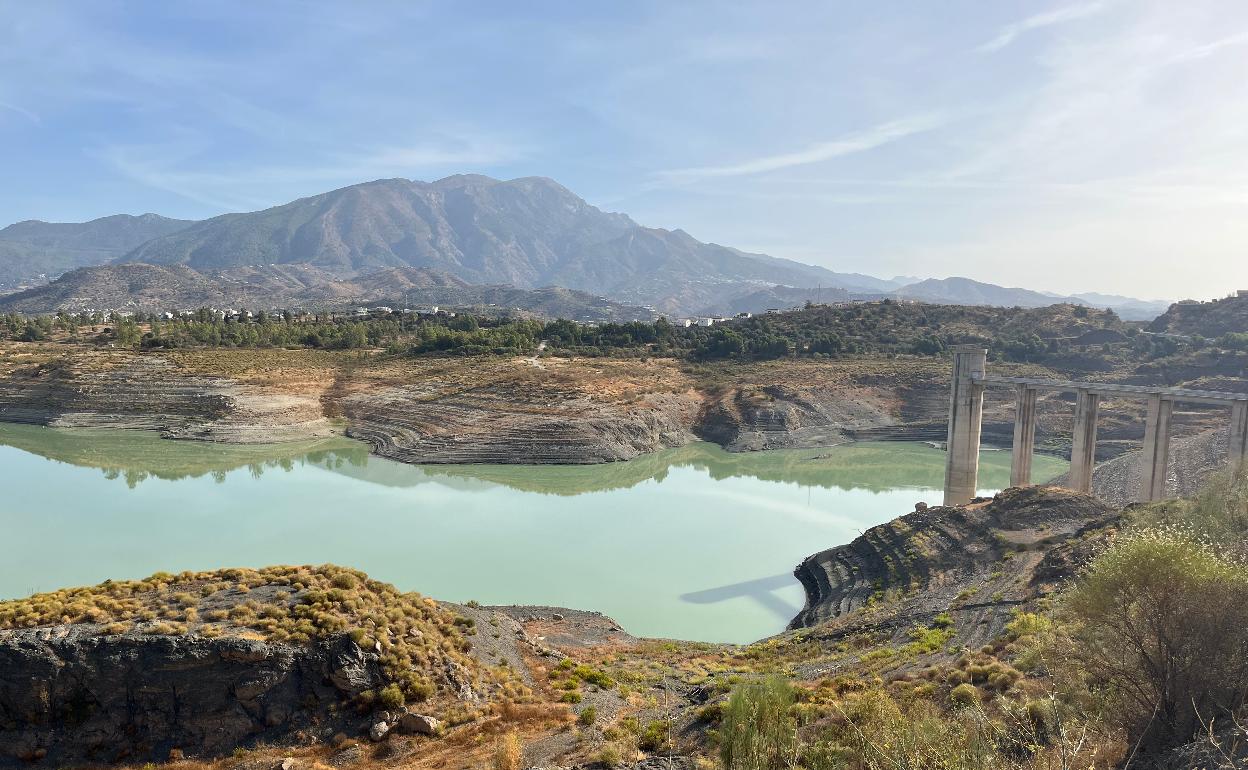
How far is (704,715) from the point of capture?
12.7 metres

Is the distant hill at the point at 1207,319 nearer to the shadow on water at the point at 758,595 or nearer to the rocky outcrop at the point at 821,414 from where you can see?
the rocky outcrop at the point at 821,414

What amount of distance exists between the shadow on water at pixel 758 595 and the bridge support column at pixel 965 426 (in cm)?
1722

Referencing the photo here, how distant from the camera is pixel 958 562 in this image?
2473 cm

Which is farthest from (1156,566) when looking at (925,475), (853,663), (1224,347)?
(1224,347)

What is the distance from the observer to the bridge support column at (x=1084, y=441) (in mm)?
36812

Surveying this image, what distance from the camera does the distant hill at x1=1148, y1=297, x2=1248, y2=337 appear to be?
7731cm

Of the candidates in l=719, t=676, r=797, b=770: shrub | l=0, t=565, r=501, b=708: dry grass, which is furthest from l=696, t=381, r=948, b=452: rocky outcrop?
l=719, t=676, r=797, b=770: shrub

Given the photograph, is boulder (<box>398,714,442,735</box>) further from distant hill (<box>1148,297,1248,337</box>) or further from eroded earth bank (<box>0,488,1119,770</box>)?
distant hill (<box>1148,297,1248,337</box>)

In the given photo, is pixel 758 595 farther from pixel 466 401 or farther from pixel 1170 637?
pixel 466 401

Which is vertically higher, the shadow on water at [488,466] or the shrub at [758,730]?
the shrub at [758,730]

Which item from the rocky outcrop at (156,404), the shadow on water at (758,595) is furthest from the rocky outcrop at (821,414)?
the rocky outcrop at (156,404)

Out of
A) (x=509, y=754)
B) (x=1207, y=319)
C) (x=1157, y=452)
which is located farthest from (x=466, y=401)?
(x=1207, y=319)

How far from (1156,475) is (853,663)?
26135 mm

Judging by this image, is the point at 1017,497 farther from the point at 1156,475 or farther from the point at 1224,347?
the point at 1224,347
